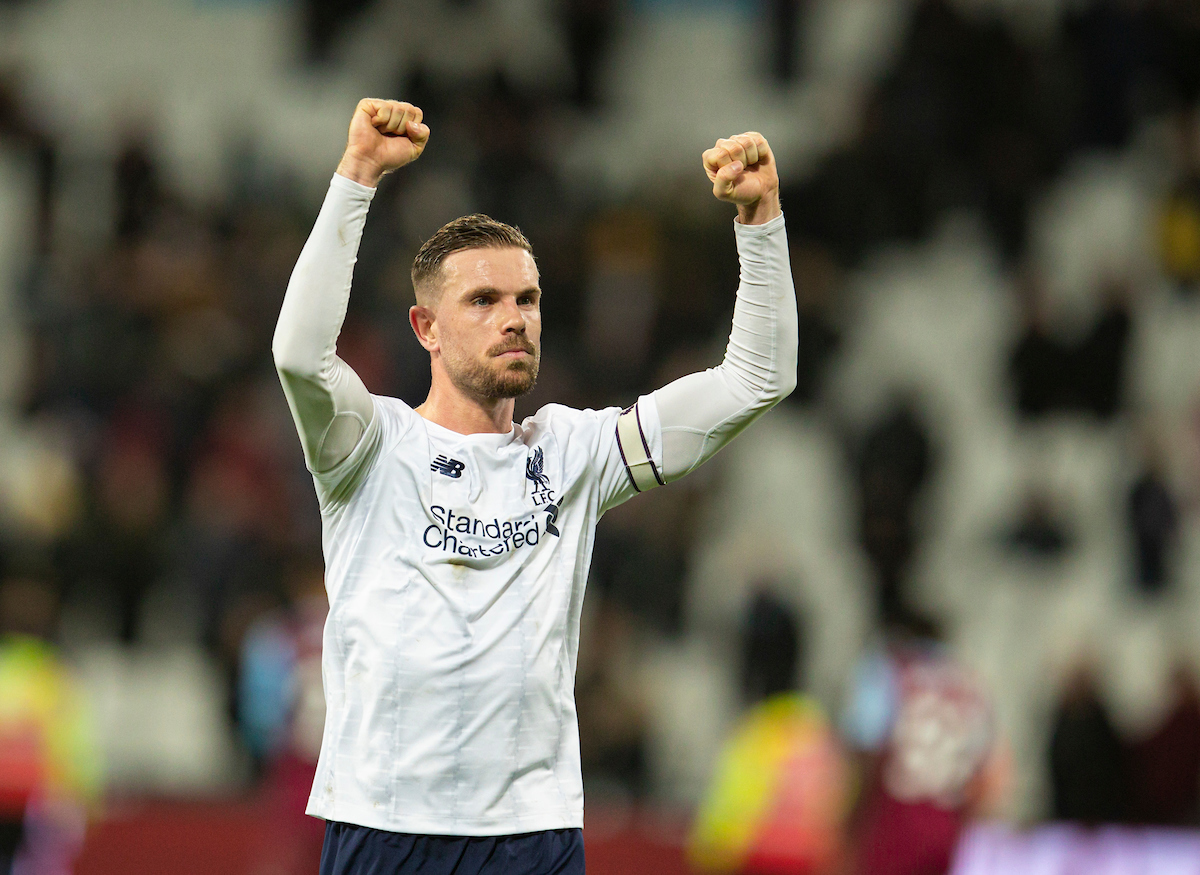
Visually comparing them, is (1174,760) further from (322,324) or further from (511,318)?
(322,324)

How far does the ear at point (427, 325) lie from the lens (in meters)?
4.04

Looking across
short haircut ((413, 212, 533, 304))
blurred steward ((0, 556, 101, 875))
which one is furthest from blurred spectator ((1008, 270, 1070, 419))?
short haircut ((413, 212, 533, 304))

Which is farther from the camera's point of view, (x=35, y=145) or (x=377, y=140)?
(x=35, y=145)

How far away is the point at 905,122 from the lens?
13.0m

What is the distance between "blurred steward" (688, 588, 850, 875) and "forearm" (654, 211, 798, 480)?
14.7ft

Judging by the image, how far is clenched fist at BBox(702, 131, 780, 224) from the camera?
3.90 meters

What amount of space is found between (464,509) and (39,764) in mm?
5712

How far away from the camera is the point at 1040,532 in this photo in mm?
11867

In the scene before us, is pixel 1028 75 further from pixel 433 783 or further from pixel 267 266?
pixel 433 783

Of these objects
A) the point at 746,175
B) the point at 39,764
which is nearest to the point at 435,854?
the point at 746,175

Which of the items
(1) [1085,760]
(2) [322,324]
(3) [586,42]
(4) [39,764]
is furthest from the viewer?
(3) [586,42]

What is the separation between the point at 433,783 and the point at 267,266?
363 inches

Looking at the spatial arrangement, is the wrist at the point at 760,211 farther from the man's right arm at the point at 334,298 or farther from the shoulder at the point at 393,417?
the shoulder at the point at 393,417

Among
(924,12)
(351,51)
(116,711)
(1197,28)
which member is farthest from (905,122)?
(116,711)
